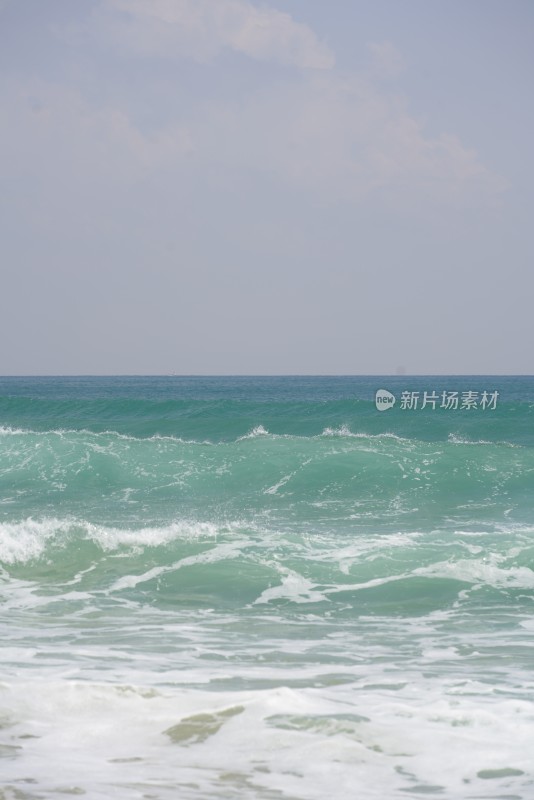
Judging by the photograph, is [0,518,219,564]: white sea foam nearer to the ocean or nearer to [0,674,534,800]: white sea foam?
the ocean

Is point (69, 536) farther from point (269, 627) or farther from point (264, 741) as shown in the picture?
point (264, 741)

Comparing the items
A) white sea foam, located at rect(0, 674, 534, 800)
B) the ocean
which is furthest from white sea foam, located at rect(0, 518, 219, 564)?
white sea foam, located at rect(0, 674, 534, 800)

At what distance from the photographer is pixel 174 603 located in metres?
9.51

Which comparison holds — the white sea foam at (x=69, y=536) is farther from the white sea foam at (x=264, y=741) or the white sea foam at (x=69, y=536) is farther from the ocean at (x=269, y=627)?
the white sea foam at (x=264, y=741)

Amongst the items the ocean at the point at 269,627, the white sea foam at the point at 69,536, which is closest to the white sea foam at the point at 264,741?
the ocean at the point at 269,627

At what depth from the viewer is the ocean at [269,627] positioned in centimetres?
460

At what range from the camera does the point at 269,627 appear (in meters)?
8.31

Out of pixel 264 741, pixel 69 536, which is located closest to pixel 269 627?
pixel 264 741

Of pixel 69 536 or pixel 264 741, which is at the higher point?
pixel 264 741

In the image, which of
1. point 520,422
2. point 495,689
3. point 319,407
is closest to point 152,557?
point 495,689

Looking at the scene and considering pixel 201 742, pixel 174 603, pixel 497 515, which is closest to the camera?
pixel 201 742

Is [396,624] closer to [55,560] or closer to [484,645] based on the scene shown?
[484,645]

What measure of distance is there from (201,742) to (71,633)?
332cm

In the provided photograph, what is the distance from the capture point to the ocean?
4.60 meters
